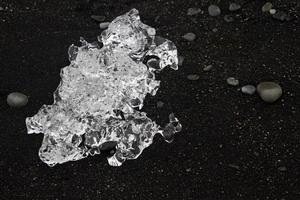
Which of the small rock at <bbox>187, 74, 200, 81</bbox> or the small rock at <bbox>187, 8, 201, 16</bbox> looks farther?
the small rock at <bbox>187, 8, 201, 16</bbox>

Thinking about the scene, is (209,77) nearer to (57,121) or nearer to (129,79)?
(129,79)

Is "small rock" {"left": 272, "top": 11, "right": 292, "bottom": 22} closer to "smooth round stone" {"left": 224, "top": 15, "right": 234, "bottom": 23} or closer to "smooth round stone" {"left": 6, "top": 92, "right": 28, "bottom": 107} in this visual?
"smooth round stone" {"left": 224, "top": 15, "right": 234, "bottom": 23}

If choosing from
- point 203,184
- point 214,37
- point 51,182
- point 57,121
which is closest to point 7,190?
point 51,182

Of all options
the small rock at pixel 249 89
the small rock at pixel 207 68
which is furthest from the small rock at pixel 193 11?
the small rock at pixel 249 89

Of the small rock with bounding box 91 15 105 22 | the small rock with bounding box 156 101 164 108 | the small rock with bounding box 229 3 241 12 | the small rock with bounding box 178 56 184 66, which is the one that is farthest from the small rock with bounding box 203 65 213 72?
the small rock with bounding box 91 15 105 22

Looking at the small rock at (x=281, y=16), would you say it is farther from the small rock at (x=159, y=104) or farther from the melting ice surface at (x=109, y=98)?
the small rock at (x=159, y=104)
